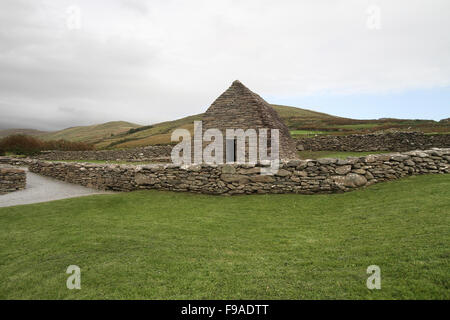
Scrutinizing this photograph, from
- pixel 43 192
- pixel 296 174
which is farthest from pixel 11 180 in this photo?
pixel 296 174

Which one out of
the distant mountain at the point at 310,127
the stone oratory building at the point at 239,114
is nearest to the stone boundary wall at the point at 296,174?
the stone oratory building at the point at 239,114

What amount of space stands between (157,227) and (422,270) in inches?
224

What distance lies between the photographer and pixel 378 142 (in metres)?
23.2

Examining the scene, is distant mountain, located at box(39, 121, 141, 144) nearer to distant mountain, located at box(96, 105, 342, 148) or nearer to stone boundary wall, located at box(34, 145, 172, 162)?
distant mountain, located at box(96, 105, 342, 148)

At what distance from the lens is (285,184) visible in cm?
976

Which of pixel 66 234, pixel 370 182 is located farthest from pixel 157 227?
pixel 370 182

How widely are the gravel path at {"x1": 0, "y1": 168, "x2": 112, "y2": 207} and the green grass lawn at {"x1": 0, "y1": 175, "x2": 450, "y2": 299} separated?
2405 mm

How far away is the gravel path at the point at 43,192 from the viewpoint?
1065 centimetres

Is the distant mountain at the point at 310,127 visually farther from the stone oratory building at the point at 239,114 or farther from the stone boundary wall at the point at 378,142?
the stone oratory building at the point at 239,114

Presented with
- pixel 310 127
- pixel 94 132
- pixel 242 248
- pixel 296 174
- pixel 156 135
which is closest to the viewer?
pixel 242 248

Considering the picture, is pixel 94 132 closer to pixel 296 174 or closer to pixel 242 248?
pixel 296 174

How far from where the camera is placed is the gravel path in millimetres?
10652

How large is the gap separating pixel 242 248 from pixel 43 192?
1240 cm

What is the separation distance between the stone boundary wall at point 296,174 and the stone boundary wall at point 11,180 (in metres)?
6.79
